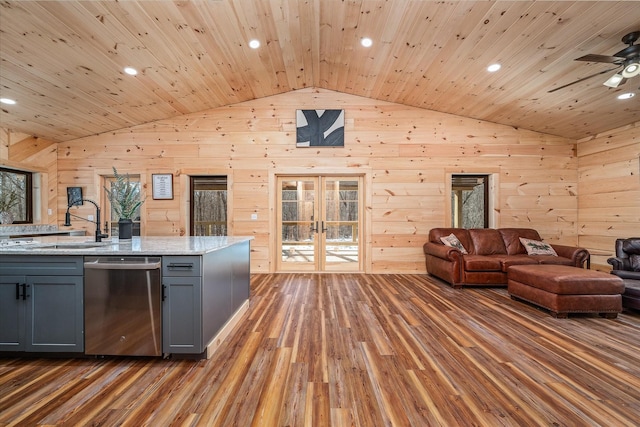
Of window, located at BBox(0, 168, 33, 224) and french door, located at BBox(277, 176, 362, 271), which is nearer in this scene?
window, located at BBox(0, 168, 33, 224)

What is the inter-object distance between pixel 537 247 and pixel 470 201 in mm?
1983

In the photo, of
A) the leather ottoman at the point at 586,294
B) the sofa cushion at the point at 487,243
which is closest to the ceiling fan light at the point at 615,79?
the leather ottoman at the point at 586,294

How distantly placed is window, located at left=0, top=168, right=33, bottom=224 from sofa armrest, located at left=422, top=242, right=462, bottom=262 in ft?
23.9

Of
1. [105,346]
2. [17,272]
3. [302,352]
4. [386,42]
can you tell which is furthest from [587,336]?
[17,272]

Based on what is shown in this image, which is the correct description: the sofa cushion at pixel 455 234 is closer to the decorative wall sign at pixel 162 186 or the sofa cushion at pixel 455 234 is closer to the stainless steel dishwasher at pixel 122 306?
the stainless steel dishwasher at pixel 122 306

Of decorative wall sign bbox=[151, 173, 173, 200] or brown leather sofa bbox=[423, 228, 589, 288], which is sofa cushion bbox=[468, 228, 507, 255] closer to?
brown leather sofa bbox=[423, 228, 589, 288]

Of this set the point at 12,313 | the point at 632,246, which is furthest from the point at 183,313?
the point at 632,246

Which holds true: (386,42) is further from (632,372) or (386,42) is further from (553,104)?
(632,372)

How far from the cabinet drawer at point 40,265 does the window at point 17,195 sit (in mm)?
3802

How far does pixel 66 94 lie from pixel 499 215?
7.40 m

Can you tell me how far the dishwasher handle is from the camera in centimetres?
211

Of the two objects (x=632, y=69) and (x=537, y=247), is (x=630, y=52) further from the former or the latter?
(x=537, y=247)

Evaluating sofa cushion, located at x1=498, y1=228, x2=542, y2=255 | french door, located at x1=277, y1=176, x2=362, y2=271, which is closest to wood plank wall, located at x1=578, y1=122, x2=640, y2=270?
sofa cushion, located at x1=498, y1=228, x2=542, y2=255

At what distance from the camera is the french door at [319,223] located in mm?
5535
